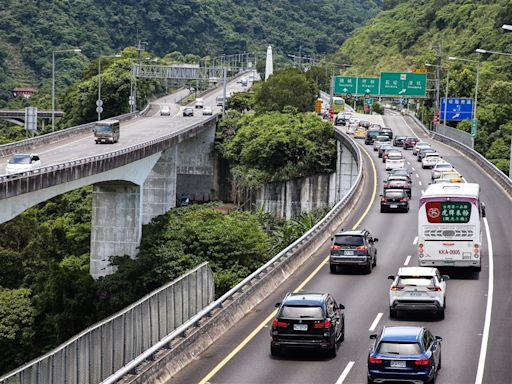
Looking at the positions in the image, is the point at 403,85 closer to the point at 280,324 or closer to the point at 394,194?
the point at 394,194

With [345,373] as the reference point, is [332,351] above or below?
above

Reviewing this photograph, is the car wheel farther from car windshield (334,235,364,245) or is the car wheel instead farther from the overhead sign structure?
the overhead sign structure

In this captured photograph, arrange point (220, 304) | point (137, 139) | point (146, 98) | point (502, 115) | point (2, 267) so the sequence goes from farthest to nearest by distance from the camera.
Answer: point (146, 98), point (502, 115), point (137, 139), point (2, 267), point (220, 304)

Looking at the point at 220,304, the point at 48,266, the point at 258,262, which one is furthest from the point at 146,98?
the point at 220,304

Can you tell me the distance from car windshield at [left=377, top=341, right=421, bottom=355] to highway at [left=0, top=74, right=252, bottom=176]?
120 feet

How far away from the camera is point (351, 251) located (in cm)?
4425

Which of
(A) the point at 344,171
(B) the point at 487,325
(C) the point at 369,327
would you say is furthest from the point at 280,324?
(A) the point at 344,171

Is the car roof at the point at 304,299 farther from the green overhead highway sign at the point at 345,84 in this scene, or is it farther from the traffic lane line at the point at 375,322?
the green overhead highway sign at the point at 345,84

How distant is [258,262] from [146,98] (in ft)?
299

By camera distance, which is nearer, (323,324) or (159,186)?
(323,324)

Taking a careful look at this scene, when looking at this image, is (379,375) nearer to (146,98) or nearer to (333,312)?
(333,312)

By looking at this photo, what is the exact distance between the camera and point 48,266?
7444 centimetres

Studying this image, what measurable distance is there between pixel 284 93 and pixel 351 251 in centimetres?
8432

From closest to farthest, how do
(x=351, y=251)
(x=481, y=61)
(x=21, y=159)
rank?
1. (x=351, y=251)
2. (x=21, y=159)
3. (x=481, y=61)
